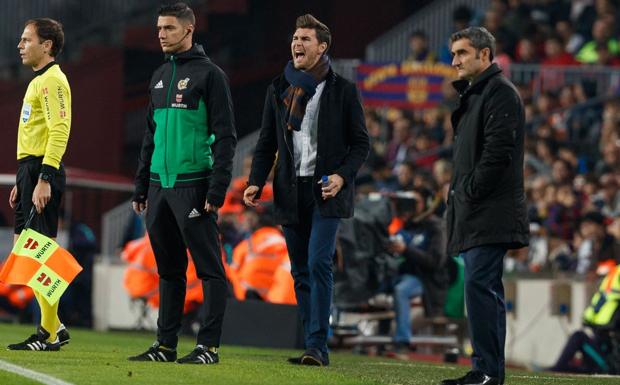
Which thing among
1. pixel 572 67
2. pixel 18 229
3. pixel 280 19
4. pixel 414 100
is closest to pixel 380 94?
pixel 414 100

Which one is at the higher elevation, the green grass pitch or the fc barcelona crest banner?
the fc barcelona crest banner

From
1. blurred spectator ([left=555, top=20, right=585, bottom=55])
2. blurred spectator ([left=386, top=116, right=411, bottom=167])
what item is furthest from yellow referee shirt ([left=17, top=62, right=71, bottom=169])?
blurred spectator ([left=555, top=20, right=585, bottom=55])

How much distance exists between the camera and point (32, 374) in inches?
364

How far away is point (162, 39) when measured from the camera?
34.3 ft

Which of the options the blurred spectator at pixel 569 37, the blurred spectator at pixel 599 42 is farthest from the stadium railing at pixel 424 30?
the blurred spectator at pixel 599 42

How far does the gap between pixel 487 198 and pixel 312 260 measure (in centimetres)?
159

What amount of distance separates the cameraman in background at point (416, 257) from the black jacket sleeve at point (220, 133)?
6.62m

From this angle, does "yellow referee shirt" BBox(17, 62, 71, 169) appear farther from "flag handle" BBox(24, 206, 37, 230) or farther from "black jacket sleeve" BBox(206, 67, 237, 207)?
"black jacket sleeve" BBox(206, 67, 237, 207)

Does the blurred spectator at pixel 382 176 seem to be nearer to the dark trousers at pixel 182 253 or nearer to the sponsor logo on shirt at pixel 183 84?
the dark trousers at pixel 182 253

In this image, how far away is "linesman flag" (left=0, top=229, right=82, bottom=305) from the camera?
10727mm

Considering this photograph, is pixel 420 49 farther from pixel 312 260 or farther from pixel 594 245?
pixel 312 260

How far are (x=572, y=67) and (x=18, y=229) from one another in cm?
1386

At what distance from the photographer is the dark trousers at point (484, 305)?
9.52 metres

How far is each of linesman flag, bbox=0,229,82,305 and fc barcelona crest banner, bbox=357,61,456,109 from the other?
12770 millimetres
